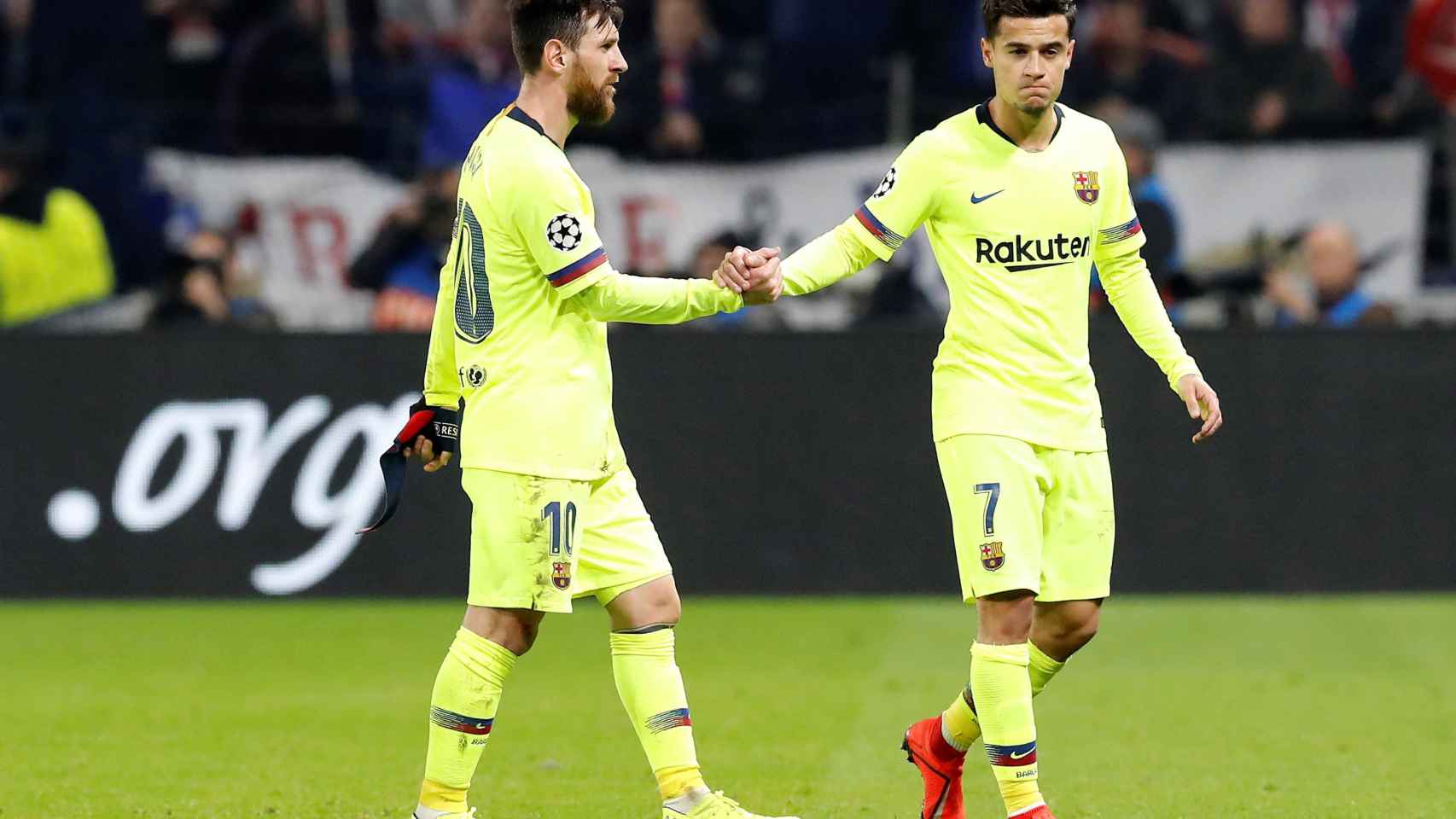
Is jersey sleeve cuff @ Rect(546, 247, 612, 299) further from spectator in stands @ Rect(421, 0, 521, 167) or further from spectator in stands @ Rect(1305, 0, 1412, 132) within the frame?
spectator in stands @ Rect(1305, 0, 1412, 132)

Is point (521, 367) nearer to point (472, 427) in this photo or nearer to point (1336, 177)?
point (472, 427)

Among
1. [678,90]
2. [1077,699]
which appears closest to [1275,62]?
[678,90]

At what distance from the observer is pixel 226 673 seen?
9125 millimetres

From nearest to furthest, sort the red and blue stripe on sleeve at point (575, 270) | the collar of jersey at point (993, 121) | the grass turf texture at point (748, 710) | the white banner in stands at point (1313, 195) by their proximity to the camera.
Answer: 1. the red and blue stripe on sleeve at point (575, 270)
2. the collar of jersey at point (993, 121)
3. the grass turf texture at point (748, 710)
4. the white banner in stands at point (1313, 195)

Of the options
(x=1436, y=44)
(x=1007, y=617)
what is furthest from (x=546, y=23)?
(x=1436, y=44)

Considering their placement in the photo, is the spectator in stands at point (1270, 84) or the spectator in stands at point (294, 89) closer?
the spectator in stands at point (1270, 84)

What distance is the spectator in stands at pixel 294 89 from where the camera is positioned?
1295cm

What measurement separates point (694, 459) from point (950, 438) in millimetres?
5418

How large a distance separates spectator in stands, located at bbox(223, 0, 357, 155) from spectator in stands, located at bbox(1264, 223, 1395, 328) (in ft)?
18.5

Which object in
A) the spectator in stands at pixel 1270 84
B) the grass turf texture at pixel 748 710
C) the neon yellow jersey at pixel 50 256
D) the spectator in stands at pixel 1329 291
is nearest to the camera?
the grass turf texture at pixel 748 710

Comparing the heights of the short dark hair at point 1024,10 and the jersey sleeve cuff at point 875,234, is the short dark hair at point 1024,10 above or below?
above

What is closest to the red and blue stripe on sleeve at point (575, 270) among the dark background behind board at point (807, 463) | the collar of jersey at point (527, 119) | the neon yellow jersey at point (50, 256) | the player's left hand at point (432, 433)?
the collar of jersey at point (527, 119)

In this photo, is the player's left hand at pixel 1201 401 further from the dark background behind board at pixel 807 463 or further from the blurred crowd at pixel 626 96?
the blurred crowd at pixel 626 96

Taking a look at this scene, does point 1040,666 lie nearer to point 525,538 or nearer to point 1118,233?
point 1118,233
